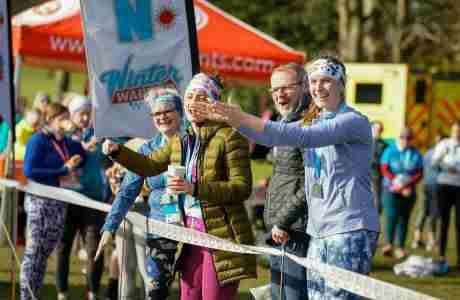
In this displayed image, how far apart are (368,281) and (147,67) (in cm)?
260

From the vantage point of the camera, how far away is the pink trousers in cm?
593

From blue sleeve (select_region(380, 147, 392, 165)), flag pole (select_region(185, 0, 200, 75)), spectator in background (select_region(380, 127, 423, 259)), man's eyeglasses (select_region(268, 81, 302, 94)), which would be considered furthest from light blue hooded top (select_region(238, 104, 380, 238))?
blue sleeve (select_region(380, 147, 392, 165))

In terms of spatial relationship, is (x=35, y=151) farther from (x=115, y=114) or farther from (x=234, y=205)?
(x=234, y=205)

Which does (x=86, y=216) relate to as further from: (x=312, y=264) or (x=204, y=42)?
(x=204, y=42)

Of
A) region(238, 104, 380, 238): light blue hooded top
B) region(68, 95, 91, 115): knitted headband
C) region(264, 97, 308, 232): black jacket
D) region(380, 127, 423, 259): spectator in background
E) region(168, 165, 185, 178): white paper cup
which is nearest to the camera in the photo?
region(238, 104, 380, 238): light blue hooded top

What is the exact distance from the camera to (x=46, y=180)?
9.12 meters

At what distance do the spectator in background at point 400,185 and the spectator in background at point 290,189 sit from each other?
7587 millimetres

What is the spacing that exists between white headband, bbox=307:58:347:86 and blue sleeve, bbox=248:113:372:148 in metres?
0.24

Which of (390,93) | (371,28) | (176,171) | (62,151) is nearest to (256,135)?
(176,171)

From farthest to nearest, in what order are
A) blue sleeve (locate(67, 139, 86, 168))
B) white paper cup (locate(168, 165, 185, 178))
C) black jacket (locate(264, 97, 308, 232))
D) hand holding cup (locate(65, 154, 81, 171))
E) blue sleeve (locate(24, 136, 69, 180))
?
blue sleeve (locate(67, 139, 86, 168)), hand holding cup (locate(65, 154, 81, 171)), blue sleeve (locate(24, 136, 69, 180)), black jacket (locate(264, 97, 308, 232)), white paper cup (locate(168, 165, 185, 178))

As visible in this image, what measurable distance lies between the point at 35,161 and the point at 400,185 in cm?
637

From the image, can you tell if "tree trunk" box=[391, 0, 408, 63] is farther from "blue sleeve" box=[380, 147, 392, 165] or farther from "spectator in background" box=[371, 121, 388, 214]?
"blue sleeve" box=[380, 147, 392, 165]

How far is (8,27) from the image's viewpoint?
8078mm

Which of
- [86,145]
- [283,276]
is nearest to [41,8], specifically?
[86,145]
